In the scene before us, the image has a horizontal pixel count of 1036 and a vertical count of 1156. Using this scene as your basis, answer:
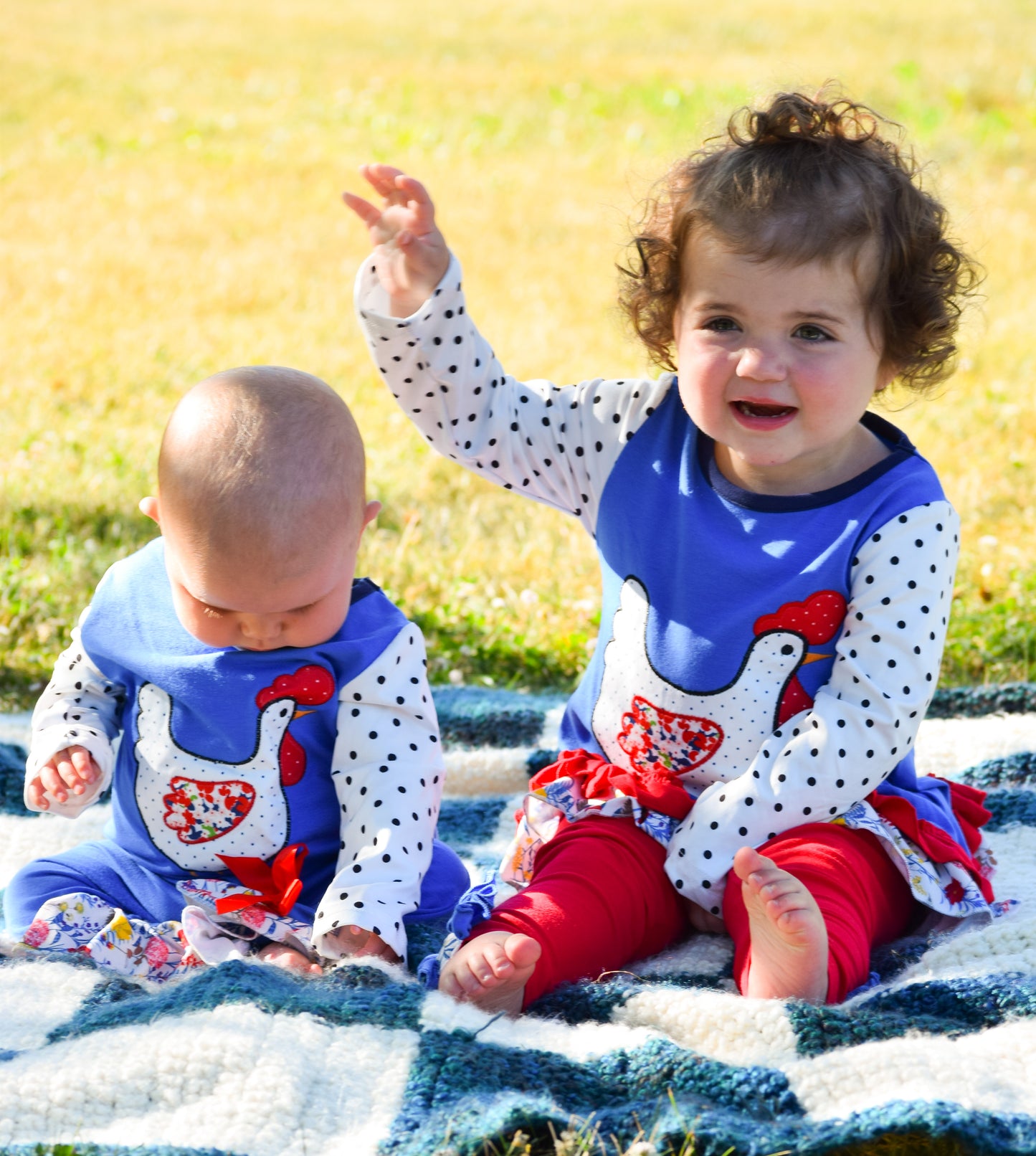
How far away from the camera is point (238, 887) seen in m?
2.39

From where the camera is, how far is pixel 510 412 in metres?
2.72

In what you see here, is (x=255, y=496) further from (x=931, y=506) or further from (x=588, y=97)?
(x=588, y=97)

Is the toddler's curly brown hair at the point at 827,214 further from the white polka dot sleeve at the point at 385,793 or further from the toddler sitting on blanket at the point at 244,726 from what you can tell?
the white polka dot sleeve at the point at 385,793

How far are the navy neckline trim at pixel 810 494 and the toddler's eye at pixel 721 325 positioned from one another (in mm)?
274

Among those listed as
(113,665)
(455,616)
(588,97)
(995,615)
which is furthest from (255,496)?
(588,97)

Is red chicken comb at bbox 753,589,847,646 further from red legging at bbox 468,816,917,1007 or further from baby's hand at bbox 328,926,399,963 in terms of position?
baby's hand at bbox 328,926,399,963

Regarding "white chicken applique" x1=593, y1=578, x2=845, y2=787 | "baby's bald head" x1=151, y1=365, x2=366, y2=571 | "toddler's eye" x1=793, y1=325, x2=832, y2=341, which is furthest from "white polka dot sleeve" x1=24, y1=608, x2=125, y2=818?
"toddler's eye" x1=793, y1=325, x2=832, y2=341

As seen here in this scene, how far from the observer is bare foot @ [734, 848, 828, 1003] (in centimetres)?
212

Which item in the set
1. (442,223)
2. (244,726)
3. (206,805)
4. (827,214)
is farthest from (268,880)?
(442,223)

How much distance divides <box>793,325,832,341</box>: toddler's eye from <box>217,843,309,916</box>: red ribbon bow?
1.14m

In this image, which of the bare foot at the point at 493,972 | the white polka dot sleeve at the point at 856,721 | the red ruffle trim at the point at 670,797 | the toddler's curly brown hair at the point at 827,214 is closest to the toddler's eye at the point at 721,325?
the toddler's curly brown hair at the point at 827,214

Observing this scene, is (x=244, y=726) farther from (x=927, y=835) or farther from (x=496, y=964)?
(x=927, y=835)

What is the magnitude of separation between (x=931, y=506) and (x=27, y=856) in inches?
69.0

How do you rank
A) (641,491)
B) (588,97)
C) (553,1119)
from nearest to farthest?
(553,1119) < (641,491) < (588,97)
